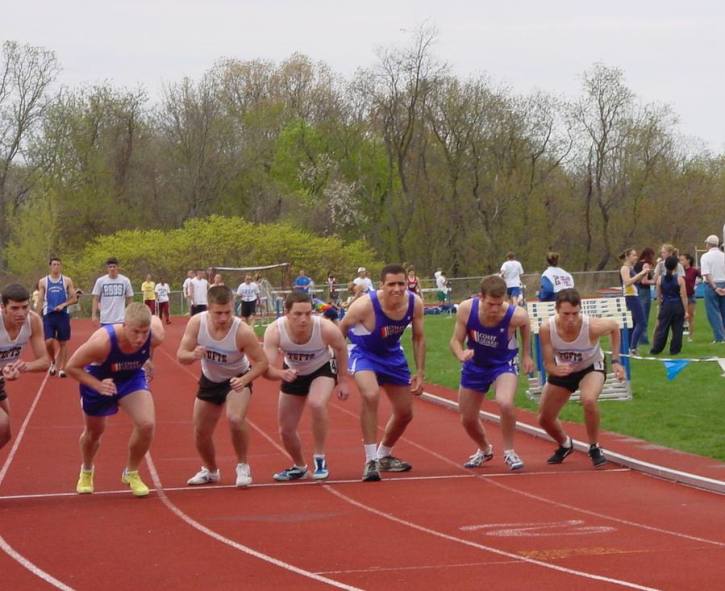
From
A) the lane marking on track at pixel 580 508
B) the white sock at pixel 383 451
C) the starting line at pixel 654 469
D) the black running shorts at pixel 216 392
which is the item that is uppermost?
the black running shorts at pixel 216 392

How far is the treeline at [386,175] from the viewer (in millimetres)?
63125

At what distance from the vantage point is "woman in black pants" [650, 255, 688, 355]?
20.4 metres

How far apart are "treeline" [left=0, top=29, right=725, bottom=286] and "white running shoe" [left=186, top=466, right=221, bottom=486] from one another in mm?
48421

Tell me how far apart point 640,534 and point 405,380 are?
3.47 m

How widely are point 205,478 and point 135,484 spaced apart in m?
0.89

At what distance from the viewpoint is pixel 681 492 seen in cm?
1049

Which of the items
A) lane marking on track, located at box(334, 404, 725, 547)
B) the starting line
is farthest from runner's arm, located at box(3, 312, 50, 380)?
the starting line

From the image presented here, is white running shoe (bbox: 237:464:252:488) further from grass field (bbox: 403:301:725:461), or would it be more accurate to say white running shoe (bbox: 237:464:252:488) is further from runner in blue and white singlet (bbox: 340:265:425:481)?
grass field (bbox: 403:301:725:461)

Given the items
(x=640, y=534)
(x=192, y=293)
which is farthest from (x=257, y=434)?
(x=192, y=293)

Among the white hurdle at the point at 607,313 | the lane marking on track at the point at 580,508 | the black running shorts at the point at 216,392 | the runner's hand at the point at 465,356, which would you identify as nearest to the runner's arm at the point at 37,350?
the black running shorts at the point at 216,392

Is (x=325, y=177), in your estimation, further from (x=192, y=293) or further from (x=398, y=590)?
(x=398, y=590)

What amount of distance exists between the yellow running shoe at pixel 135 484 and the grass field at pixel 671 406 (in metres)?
5.37

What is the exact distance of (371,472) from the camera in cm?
1112

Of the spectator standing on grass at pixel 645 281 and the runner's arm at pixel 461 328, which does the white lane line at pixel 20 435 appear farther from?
the spectator standing on grass at pixel 645 281
